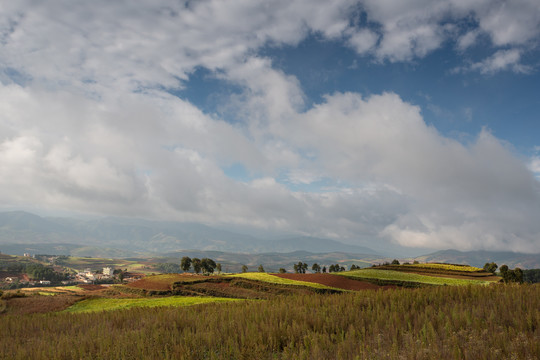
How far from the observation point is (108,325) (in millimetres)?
11625

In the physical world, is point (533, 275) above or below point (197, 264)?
below

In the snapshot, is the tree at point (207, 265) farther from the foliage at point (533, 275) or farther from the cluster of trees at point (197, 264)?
the foliage at point (533, 275)

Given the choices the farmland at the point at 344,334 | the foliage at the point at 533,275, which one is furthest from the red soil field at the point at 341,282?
the foliage at the point at 533,275

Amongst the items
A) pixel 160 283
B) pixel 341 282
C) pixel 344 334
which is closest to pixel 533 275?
pixel 341 282

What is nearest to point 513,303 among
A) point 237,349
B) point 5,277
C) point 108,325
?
point 237,349

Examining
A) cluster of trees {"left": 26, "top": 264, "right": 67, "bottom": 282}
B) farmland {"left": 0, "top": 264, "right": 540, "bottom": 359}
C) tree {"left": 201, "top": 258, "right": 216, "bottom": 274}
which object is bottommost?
cluster of trees {"left": 26, "top": 264, "right": 67, "bottom": 282}

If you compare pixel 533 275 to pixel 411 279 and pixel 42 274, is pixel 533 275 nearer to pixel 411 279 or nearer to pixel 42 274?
pixel 411 279

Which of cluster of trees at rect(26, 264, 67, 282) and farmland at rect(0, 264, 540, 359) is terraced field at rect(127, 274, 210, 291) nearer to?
farmland at rect(0, 264, 540, 359)

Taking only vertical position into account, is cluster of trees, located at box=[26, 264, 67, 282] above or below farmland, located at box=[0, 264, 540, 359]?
below

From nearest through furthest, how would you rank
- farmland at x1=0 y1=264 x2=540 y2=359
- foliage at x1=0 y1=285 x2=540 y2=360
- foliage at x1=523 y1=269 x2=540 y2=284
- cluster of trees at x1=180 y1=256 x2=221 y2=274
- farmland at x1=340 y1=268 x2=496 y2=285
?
foliage at x1=0 y1=285 x2=540 y2=360, farmland at x1=0 y1=264 x2=540 y2=359, farmland at x1=340 y1=268 x2=496 y2=285, cluster of trees at x1=180 y1=256 x2=221 y2=274, foliage at x1=523 y1=269 x2=540 y2=284

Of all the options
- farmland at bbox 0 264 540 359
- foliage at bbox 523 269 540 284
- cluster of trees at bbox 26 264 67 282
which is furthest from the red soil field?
cluster of trees at bbox 26 264 67 282

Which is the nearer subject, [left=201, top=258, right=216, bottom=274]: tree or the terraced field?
the terraced field

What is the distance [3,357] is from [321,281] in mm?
37626

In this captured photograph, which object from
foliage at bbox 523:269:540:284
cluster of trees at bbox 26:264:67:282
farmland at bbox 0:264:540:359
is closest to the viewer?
farmland at bbox 0:264:540:359
